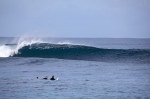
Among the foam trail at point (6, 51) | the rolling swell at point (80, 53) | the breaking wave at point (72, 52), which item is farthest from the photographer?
the foam trail at point (6, 51)

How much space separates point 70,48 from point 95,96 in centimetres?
3133

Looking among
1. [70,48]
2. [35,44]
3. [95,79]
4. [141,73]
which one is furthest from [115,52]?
[95,79]

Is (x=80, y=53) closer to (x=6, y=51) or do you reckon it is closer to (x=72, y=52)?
A: (x=72, y=52)

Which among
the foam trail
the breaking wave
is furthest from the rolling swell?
the foam trail

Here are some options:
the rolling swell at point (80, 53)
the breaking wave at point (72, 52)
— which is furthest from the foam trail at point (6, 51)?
the rolling swell at point (80, 53)

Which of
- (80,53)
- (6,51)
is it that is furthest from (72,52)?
(6,51)

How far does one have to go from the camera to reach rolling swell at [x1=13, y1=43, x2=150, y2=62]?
40709 mm

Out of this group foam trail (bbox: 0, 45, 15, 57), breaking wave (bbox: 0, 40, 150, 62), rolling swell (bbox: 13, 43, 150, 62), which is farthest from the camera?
foam trail (bbox: 0, 45, 15, 57)

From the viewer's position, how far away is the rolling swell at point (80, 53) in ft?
134

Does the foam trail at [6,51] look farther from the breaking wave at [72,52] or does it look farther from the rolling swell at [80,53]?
the rolling swell at [80,53]

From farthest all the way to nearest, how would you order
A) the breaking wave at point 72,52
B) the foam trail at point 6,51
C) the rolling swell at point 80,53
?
the foam trail at point 6,51 < the breaking wave at point 72,52 < the rolling swell at point 80,53

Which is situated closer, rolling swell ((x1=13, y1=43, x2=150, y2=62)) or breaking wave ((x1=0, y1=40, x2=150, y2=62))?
rolling swell ((x1=13, y1=43, x2=150, y2=62))

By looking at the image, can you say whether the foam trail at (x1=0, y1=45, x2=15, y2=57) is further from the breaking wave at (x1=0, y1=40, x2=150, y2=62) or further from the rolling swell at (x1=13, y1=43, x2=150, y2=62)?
the rolling swell at (x1=13, y1=43, x2=150, y2=62)

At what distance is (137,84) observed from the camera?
20.5m
